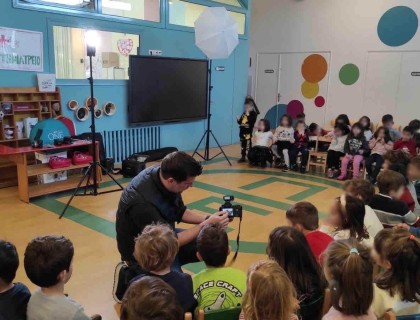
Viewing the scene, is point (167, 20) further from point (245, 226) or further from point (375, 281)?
point (375, 281)

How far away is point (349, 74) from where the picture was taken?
9297mm

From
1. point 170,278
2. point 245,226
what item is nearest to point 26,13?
point 245,226

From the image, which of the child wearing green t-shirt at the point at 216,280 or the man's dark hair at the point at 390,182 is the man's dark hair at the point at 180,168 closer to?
the child wearing green t-shirt at the point at 216,280

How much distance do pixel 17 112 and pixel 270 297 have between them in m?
5.23

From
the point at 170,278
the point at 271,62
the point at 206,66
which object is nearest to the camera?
the point at 170,278

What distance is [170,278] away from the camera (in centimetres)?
189

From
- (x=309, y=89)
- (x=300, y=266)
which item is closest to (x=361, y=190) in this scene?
(x=300, y=266)

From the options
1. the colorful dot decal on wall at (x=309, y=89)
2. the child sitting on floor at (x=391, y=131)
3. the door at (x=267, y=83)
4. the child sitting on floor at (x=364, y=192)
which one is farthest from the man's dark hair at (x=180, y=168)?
the door at (x=267, y=83)

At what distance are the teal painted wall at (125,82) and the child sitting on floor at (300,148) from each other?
2.31 metres

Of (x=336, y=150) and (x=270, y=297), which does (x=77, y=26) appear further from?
(x=270, y=297)

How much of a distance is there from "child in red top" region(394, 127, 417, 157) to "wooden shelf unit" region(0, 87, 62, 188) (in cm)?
527

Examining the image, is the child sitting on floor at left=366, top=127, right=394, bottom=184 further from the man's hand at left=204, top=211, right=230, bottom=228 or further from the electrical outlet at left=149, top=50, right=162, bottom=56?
the man's hand at left=204, top=211, right=230, bottom=228

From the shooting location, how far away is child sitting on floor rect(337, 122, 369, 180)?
6.51m

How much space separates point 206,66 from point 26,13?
3.56m
